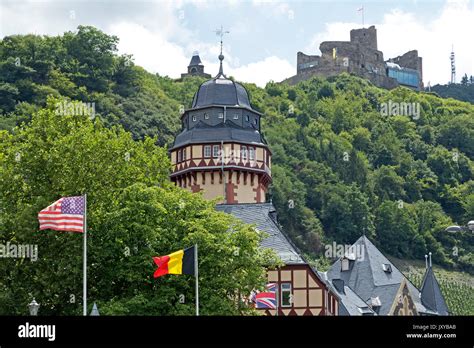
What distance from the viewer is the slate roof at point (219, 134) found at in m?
72.2

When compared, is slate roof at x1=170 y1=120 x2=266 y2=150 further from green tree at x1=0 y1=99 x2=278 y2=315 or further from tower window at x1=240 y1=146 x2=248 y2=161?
green tree at x1=0 y1=99 x2=278 y2=315

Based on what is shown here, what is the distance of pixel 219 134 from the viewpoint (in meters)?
72.4

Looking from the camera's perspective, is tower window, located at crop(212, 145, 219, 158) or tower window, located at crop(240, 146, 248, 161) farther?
tower window, located at crop(240, 146, 248, 161)

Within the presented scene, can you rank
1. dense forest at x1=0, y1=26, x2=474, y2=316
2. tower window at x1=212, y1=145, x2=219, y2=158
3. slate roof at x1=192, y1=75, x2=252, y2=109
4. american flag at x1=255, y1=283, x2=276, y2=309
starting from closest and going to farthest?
american flag at x1=255, y1=283, x2=276, y2=309 < tower window at x1=212, y1=145, x2=219, y2=158 < slate roof at x1=192, y1=75, x2=252, y2=109 < dense forest at x1=0, y1=26, x2=474, y2=316

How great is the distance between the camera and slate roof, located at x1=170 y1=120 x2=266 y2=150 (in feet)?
237

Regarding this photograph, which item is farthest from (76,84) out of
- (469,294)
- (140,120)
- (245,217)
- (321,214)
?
(245,217)

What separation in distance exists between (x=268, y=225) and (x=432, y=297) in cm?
3451

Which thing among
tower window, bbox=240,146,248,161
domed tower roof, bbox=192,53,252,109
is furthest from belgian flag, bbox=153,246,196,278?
domed tower roof, bbox=192,53,252,109

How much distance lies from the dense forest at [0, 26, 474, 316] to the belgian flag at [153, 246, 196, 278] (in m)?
71.4

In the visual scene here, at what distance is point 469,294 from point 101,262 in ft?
267

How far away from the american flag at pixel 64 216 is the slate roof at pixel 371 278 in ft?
151

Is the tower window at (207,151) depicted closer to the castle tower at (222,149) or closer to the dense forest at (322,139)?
the castle tower at (222,149)
